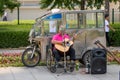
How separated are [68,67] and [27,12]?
3743 cm

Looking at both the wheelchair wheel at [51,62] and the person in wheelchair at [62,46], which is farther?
the person in wheelchair at [62,46]

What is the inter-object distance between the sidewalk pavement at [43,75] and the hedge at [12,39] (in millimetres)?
6799

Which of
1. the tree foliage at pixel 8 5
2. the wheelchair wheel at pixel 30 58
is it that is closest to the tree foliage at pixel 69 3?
the tree foliage at pixel 8 5

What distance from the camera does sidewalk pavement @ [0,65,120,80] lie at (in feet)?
39.8

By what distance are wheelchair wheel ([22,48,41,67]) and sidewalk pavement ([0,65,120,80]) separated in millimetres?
238

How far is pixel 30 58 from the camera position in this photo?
1404cm

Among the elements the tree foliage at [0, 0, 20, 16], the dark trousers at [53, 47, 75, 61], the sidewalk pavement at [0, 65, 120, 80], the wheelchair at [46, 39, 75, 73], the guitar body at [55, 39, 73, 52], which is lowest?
the sidewalk pavement at [0, 65, 120, 80]

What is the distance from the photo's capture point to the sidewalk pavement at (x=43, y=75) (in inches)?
477

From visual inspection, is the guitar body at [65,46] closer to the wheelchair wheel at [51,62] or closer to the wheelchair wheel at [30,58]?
the wheelchair wheel at [51,62]

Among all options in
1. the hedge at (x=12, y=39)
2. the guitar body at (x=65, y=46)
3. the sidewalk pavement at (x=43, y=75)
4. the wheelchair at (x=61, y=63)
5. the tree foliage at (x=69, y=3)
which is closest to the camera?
the sidewalk pavement at (x=43, y=75)

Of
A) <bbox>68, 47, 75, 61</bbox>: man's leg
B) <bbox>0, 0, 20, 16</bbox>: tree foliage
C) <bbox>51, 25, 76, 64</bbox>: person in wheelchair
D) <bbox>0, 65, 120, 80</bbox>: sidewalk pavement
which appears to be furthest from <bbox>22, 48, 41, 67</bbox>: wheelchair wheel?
<bbox>0, 0, 20, 16</bbox>: tree foliage

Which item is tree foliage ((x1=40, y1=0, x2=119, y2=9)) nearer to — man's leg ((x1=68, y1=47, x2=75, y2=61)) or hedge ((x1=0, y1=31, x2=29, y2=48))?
hedge ((x1=0, y1=31, x2=29, y2=48))

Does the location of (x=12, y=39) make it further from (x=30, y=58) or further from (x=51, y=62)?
(x=51, y=62)

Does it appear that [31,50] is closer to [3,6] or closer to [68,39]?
[68,39]
